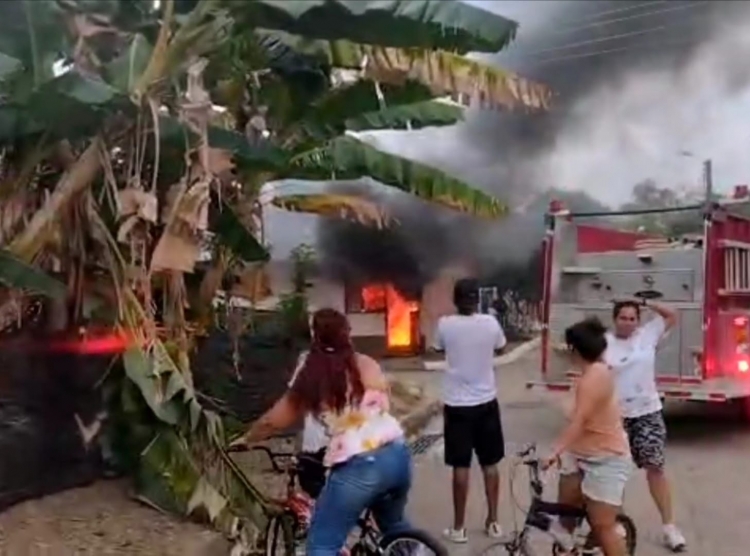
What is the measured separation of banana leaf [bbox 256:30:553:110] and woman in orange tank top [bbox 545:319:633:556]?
1.27 m

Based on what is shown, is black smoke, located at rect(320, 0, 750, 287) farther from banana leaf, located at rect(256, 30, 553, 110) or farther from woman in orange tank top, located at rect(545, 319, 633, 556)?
woman in orange tank top, located at rect(545, 319, 633, 556)

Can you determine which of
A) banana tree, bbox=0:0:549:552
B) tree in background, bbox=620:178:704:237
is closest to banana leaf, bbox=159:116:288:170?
banana tree, bbox=0:0:549:552

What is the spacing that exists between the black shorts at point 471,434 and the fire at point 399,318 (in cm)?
99

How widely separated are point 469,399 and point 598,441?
2.59 feet

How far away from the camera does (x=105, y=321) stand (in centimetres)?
403

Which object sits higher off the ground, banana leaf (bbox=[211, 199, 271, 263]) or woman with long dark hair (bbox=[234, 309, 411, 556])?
banana leaf (bbox=[211, 199, 271, 263])

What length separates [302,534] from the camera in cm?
331

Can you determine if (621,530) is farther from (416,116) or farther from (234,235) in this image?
(416,116)

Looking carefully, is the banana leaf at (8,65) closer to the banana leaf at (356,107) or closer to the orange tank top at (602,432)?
the banana leaf at (356,107)

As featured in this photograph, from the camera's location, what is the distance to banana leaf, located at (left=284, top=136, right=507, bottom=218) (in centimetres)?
485

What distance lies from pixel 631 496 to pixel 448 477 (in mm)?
767

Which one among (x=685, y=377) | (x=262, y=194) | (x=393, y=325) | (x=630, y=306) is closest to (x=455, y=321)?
(x=630, y=306)

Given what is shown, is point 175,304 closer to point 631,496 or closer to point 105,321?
point 105,321

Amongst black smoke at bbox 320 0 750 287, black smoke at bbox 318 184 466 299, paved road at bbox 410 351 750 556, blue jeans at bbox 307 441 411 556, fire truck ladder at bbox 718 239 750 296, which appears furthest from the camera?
fire truck ladder at bbox 718 239 750 296
